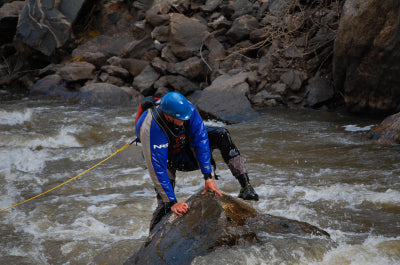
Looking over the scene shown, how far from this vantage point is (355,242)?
3.74 metres

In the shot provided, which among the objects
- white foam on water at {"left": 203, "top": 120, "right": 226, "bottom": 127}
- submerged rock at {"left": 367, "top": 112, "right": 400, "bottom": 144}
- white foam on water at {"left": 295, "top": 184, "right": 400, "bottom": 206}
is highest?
submerged rock at {"left": 367, "top": 112, "right": 400, "bottom": 144}

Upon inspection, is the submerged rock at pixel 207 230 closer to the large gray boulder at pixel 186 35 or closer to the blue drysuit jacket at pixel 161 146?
the blue drysuit jacket at pixel 161 146

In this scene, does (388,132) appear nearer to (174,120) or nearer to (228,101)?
(228,101)

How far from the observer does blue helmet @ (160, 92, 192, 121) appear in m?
3.35

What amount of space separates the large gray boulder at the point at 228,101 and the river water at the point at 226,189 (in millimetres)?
447

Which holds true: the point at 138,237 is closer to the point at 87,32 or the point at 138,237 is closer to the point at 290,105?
the point at 290,105

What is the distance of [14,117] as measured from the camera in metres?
10.4

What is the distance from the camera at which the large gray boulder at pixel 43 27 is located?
1509cm

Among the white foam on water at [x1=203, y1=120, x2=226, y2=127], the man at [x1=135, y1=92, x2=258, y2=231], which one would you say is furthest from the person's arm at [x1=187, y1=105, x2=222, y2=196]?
the white foam on water at [x1=203, y1=120, x2=226, y2=127]

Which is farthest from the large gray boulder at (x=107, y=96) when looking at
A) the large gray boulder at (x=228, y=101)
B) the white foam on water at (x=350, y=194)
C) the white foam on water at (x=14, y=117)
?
the white foam on water at (x=350, y=194)

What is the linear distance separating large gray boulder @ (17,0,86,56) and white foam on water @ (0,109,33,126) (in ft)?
17.0

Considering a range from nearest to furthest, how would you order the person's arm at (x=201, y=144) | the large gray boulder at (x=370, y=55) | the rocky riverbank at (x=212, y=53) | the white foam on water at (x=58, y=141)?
the person's arm at (x=201, y=144), the large gray boulder at (x=370, y=55), the rocky riverbank at (x=212, y=53), the white foam on water at (x=58, y=141)

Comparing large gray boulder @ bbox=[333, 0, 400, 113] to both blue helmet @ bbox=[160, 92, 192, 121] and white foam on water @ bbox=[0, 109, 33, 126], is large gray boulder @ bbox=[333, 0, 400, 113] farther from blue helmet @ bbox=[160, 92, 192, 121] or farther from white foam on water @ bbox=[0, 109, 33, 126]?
white foam on water @ bbox=[0, 109, 33, 126]

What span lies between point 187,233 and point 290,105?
24.4ft
